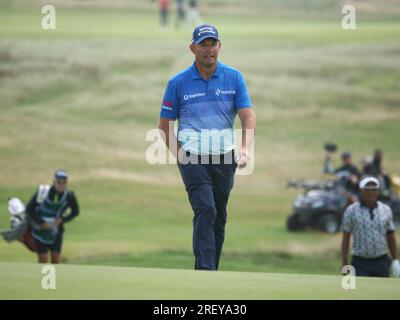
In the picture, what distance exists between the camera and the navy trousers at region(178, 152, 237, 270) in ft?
29.6

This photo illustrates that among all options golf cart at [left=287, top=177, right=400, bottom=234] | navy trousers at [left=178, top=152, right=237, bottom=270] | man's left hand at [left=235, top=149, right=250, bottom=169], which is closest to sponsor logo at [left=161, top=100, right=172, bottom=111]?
navy trousers at [left=178, top=152, right=237, bottom=270]

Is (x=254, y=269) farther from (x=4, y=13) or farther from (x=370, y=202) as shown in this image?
(x=4, y=13)

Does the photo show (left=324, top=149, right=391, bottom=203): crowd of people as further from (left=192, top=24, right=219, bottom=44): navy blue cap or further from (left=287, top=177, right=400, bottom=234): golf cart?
(left=192, top=24, right=219, bottom=44): navy blue cap

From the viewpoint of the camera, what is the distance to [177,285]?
754 centimetres

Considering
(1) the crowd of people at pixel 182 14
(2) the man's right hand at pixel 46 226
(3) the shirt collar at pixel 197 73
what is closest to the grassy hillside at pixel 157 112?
(1) the crowd of people at pixel 182 14

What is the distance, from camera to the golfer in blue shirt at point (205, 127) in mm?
9055

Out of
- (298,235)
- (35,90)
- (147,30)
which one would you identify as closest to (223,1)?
(147,30)

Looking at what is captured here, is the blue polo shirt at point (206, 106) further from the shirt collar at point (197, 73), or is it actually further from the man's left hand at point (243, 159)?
the man's left hand at point (243, 159)

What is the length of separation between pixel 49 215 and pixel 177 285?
9710 mm

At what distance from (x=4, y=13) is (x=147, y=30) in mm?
7616

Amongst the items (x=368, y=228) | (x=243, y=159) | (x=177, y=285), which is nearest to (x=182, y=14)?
(x=368, y=228)

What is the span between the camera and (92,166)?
37719mm

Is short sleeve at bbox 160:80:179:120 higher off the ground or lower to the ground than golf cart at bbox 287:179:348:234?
lower
